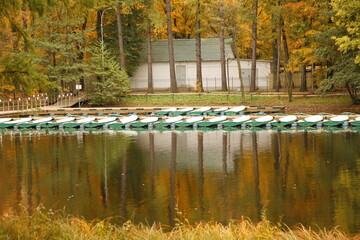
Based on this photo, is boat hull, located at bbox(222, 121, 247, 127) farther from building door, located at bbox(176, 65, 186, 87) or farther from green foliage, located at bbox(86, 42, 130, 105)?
building door, located at bbox(176, 65, 186, 87)

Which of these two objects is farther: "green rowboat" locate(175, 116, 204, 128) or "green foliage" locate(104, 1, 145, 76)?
"green foliage" locate(104, 1, 145, 76)

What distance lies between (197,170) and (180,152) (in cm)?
495

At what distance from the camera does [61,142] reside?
1284 inches

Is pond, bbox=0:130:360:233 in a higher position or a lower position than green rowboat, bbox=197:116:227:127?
lower

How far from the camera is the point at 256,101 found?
4712 cm

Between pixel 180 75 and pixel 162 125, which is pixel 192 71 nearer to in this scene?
pixel 180 75

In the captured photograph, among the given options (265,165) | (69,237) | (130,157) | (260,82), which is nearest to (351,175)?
(265,165)

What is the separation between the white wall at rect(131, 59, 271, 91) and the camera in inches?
2323

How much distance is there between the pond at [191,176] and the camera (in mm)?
16500

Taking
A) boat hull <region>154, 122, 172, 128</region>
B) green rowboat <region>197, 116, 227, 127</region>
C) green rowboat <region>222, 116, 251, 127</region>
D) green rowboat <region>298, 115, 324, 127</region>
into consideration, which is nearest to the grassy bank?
green rowboat <region>298, 115, 324, 127</region>

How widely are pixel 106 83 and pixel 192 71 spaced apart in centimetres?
1350

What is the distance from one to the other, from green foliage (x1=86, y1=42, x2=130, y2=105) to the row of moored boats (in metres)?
7.58

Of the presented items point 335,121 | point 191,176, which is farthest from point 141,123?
point 191,176

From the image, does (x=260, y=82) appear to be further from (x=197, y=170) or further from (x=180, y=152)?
(x=197, y=170)
